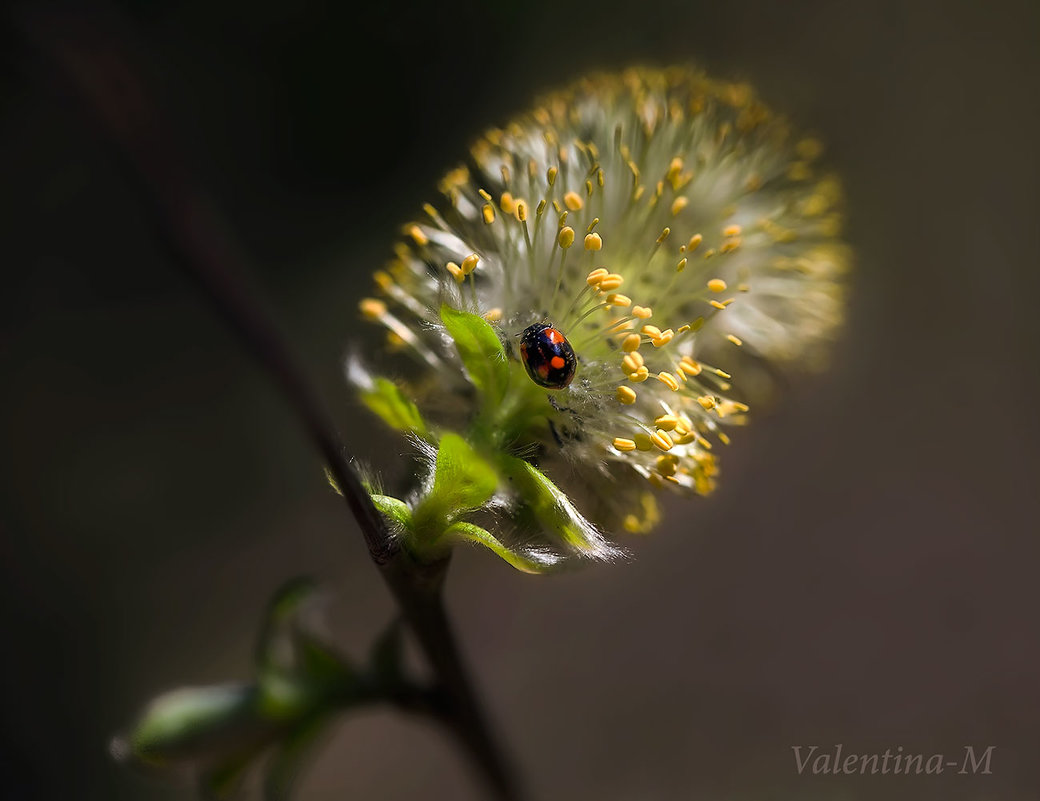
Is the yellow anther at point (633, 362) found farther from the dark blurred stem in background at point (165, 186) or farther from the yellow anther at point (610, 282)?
the dark blurred stem in background at point (165, 186)

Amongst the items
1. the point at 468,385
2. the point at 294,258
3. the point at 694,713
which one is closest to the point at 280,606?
the point at 468,385

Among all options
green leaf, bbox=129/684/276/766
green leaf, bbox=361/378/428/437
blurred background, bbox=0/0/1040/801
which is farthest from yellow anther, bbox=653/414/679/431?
blurred background, bbox=0/0/1040/801

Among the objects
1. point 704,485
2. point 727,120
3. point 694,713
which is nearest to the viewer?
point 704,485

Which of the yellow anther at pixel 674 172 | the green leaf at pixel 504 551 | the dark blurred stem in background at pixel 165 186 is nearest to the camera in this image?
the dark blurred stem in background at pixel 165 186

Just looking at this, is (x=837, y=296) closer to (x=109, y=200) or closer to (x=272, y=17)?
(x=272, y=17)

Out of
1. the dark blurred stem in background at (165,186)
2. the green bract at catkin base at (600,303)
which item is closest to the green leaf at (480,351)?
the green bract at catkin base at (600,303)

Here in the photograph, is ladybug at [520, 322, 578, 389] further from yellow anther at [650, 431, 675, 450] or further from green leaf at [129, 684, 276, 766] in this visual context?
green leaf at [129, 684, 276, 766]
